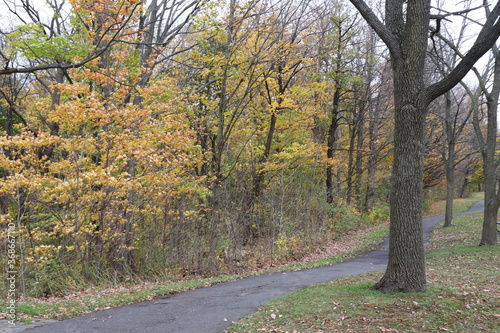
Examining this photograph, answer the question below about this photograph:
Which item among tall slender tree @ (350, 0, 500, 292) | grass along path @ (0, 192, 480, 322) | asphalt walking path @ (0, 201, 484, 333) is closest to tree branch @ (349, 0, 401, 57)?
tall slender tree @ (350, 0, 500, 292)

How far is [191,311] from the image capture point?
6098 millimetres

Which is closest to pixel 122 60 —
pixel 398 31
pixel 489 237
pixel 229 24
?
pixel 229 24

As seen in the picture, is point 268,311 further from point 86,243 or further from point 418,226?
point 86,243

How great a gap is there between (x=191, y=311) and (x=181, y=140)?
Answer: 5317 millimetres

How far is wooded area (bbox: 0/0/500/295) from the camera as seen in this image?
5.97 meters

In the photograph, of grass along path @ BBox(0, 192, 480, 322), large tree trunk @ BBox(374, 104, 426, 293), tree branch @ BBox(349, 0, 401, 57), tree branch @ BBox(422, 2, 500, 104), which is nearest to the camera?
tree branch @ BBox(422, 2, 500, 104)

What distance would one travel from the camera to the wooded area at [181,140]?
19.6 feet

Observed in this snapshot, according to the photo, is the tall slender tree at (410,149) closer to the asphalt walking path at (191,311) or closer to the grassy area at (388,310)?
the grassy area at (388,310)

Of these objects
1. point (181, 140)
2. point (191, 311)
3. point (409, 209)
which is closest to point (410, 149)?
point (409, 209)

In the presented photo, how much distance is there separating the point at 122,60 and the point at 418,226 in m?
8.83

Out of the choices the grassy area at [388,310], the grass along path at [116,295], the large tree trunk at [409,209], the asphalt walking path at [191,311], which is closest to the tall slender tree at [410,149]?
the large tree trunk at [409,209]

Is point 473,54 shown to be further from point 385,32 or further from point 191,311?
point 191,311

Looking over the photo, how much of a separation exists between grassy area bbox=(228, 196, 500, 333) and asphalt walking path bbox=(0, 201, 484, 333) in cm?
47

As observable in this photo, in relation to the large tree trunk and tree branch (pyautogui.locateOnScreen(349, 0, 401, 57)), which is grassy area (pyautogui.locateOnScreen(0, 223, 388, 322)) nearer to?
the large tree trunk
